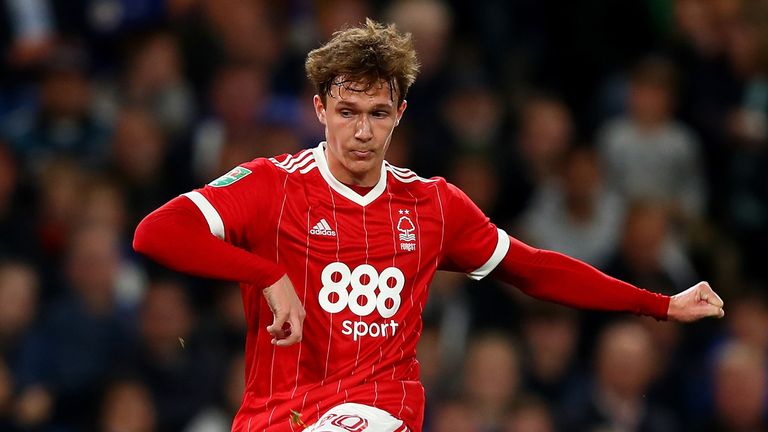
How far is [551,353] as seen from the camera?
337 inches

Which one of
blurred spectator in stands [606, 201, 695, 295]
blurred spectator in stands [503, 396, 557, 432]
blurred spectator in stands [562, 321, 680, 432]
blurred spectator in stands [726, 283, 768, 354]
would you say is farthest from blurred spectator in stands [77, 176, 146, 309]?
blurred spectator in stands [726, 283, 768, 354]

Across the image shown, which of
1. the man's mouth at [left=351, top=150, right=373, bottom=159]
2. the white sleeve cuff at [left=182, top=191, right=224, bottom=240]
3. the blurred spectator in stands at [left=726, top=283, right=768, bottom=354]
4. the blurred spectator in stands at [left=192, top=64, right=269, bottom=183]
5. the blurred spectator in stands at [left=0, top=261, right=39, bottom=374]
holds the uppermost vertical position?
the man's mouth at [left=351, top=150, right=373, bottom=159]

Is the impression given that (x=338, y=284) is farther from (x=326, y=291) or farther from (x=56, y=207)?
(x=56, y=207)

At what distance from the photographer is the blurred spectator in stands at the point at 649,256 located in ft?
29.5

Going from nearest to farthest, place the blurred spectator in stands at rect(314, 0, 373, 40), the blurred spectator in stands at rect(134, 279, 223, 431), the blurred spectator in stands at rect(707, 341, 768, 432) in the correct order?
the blurred spectator in stands at rect(134, 279, 223, 431) < the blurred spectator in stands at rect(707, 341, 768, 432) < the blurred spectator in stands at rect(314, 0, 373, 40)

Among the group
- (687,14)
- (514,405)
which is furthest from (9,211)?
(687,14)

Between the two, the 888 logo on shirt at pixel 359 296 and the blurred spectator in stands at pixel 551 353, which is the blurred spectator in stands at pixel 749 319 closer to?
the blurred spectator in stands at pixel 551 353

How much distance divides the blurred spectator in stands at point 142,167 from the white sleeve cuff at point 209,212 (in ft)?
13.5

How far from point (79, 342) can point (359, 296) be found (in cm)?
370

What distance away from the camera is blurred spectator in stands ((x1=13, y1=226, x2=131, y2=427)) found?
7.82 metres

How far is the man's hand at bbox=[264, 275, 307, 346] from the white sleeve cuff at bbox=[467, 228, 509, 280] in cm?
95

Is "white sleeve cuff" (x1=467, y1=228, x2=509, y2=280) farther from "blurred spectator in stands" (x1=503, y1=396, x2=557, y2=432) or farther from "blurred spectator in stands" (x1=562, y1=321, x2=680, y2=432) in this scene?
"blurred spectator in stands" (x1=562, y1=321, x2=680, y2=432)

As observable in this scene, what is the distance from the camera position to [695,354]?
29.5 ft

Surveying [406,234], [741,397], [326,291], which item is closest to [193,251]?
[326,291]
